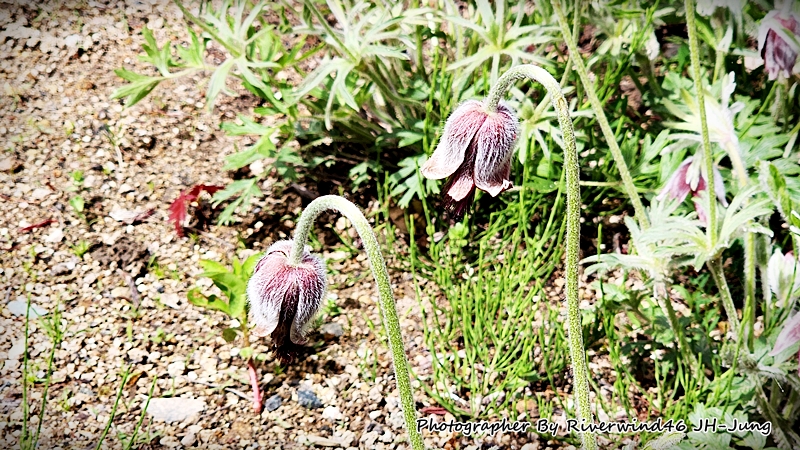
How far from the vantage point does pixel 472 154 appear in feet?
4.82

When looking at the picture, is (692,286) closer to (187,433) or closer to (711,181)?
(711,181)

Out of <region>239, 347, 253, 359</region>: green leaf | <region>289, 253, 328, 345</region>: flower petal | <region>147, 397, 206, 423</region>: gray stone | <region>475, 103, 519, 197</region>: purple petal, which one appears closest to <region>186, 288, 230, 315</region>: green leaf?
<region>239, 347, 253, 359</region>: green leaf

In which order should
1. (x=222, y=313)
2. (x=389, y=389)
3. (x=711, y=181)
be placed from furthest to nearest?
(x=222, y=313) → (x=389, y=389) → (x=711, y=181)

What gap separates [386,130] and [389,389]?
925 mm

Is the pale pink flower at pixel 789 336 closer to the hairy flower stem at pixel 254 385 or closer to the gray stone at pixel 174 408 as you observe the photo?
the hairy flower stem at pixel 254 385

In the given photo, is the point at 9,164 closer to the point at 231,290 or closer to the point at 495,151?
the point at 231,290

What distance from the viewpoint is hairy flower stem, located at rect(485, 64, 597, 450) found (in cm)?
135

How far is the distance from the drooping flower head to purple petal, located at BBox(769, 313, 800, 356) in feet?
0.59

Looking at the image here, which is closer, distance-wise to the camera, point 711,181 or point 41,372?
point 711,181

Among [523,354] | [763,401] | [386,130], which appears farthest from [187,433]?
[763,401]

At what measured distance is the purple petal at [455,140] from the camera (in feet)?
4.81

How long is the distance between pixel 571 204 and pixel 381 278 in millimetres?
376

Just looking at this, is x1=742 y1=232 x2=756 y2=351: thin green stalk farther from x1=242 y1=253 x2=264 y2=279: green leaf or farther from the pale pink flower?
x1=242 y1=253 x2=264 y2=279: green leaf

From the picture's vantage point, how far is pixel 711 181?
1.72 metres
